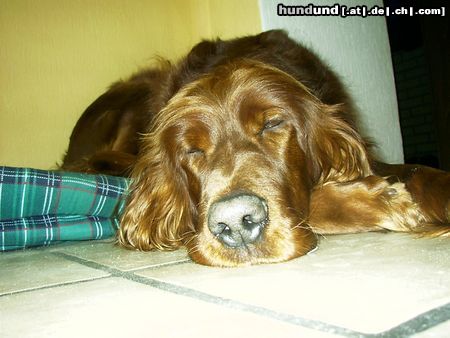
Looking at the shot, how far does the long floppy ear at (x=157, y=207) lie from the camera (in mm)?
1989

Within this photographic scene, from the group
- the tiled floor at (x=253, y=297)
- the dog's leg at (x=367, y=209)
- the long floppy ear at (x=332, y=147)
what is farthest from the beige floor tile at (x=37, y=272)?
the long floppy ear at (x=332, y=147)

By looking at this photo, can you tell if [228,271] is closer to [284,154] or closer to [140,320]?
[140,320]

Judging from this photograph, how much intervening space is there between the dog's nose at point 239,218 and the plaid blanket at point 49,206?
921mm

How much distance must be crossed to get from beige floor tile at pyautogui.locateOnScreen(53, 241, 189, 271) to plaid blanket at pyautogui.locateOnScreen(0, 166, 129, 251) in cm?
9

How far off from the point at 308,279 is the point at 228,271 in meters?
0.29

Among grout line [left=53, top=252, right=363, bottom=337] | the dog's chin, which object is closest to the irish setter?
the dog's chin

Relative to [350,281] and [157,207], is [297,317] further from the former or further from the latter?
[157,207]

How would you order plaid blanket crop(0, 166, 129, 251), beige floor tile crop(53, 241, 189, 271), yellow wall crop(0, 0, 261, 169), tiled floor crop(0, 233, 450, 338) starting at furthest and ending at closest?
yellow wall crop(0, 0, 261, 169) < plaid blanket crop(0, 166, 129, 251) < beige floor tile crop(53, 241, 189, 271) < tiled floor crop(0, 233, 450, 338)

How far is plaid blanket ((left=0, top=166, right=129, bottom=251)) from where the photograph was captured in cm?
190

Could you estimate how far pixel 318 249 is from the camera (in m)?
1.38

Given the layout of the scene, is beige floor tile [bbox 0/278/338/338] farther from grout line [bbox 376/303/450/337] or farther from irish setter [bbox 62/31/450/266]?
irish setter [bbox 62/31/450/266]

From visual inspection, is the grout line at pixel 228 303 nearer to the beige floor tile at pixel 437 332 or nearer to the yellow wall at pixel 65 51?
the beige floor tile at pixel 437 332

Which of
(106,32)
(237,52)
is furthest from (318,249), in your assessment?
(106,32)

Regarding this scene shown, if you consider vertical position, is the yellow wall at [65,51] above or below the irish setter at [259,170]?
above
